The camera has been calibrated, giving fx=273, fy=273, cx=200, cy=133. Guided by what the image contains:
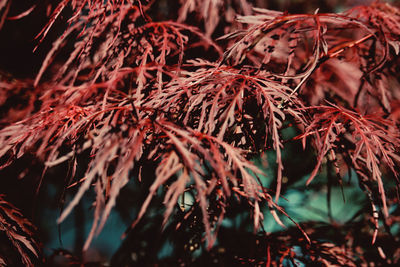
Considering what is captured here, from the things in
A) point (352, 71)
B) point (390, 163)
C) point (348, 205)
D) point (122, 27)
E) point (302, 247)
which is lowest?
point (348, 205)

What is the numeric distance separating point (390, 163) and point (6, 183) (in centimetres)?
131

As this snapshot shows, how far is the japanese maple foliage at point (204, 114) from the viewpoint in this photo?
0.55 m

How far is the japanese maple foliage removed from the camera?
0.55 m

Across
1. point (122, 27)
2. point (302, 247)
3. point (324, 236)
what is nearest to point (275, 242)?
point (302, 247)

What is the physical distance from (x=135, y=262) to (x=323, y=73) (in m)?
1.16

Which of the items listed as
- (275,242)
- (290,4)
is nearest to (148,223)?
(275,242)

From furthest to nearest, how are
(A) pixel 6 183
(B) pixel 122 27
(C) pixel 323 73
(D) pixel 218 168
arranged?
(C) pixel 323 73, (A) pixel 6 183, (B) pixel 122 27, (D) pixel 218 168

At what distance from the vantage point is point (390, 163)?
2.10 feet

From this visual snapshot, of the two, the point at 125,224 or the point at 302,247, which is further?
the point at 125,224

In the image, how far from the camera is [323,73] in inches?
47.5

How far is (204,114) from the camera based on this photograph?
65cm

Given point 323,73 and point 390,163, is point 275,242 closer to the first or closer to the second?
point 390,163

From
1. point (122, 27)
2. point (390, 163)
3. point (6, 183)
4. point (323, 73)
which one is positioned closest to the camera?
point (390, 163)

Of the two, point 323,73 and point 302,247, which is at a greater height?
point 323,73
